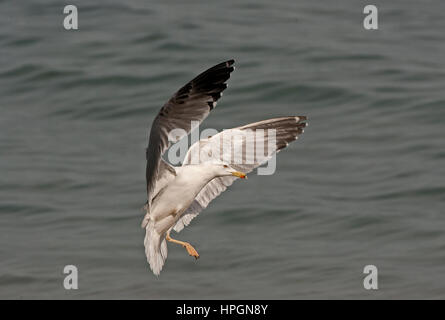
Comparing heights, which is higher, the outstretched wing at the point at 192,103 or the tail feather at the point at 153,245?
the outstretched wing at the point at 192,103

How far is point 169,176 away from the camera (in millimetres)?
7848

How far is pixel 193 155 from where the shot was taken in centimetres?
857

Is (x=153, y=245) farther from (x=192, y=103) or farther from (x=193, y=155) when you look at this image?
(x=192, y=103)

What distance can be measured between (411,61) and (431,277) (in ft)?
21.1

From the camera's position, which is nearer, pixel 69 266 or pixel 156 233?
pixel 156 233

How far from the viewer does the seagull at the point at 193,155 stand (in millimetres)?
7262

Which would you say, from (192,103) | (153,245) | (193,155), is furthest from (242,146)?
(192,103)

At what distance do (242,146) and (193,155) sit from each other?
1.70 feet

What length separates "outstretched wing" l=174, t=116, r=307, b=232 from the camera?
8.63 m

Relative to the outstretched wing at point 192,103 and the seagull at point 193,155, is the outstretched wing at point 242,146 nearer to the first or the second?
the seagull at point 193,155

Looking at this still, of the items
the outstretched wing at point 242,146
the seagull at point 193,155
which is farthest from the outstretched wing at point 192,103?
the outstretched wing at point 242,146

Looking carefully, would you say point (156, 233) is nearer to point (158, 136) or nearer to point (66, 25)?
point (158, 136)

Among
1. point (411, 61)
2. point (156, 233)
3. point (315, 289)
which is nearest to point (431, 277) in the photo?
point (315, 289)

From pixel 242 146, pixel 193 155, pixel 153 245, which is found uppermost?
pixel 242 146
